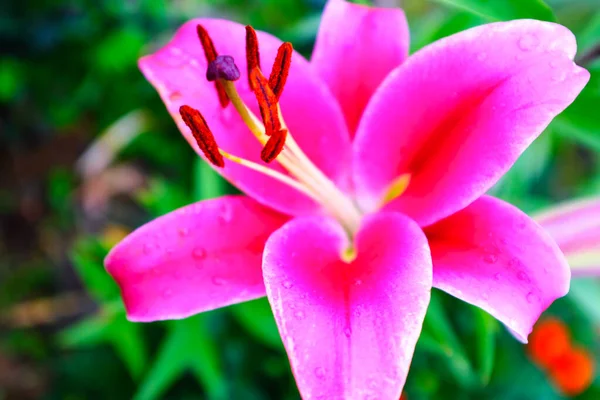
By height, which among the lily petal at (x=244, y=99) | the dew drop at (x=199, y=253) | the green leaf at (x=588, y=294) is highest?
the lily petal at (x=244, y=99)

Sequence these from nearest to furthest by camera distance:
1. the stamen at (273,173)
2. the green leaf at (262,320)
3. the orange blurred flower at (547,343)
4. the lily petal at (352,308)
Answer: the lily petal at (352,308) → the stamen at (273,173) → the green leaf at (262,320) → the orange blurred flower at (547,343)

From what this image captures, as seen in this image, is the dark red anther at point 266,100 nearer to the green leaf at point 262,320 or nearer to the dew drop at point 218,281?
the dew drop at point 218,281

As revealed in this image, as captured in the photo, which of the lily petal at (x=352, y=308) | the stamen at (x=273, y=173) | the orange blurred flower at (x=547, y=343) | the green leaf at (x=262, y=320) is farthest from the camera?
the orange blurred flower at (x=547, y=343)

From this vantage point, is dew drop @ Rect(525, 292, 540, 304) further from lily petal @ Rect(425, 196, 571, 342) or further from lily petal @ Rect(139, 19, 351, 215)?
lily petal @ Rect(139, 19, 351, 215)

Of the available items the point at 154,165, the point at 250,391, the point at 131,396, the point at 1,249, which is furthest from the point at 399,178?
the point at 1,249

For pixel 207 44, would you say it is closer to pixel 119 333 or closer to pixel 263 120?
pixel 263 120

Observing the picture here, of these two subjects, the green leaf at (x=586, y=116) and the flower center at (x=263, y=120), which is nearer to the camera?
the flower center at (x=263, y=120)

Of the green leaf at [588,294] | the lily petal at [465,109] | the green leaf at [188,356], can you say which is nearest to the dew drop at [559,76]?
the lily petal at [465,109]

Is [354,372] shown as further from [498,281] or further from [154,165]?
[154,165]
